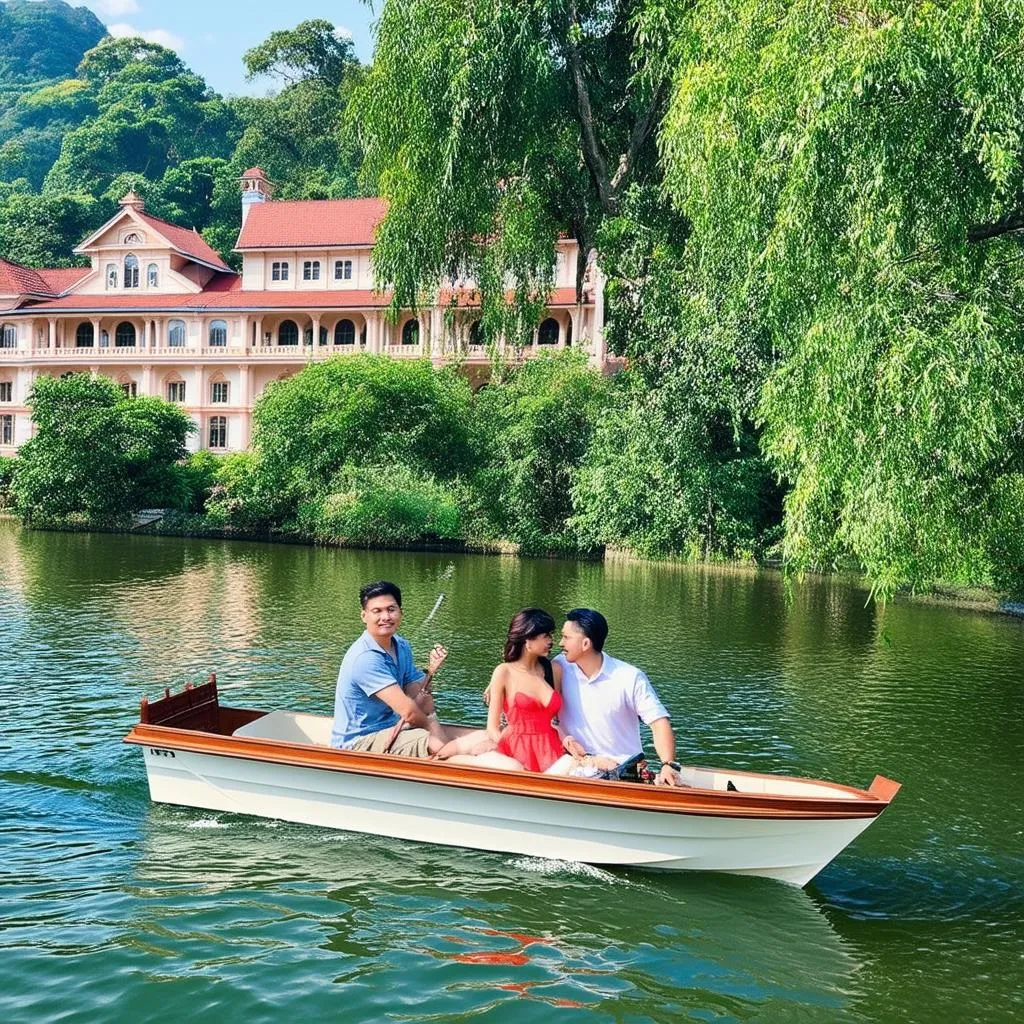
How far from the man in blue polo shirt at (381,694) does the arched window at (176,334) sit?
47.8m

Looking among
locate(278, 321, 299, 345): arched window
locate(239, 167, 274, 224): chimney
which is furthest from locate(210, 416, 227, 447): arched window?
locate(239, 167, 274, 224): chimney

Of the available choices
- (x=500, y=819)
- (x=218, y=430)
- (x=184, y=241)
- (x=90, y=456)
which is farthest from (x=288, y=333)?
(x=500, y=819)

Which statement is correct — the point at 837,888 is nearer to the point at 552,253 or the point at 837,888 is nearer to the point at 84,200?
the point at 552,253

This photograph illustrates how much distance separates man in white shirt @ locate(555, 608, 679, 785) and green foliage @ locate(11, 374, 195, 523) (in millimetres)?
36100

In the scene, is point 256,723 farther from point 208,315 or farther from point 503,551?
point 208,315

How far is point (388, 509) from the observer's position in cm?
3616

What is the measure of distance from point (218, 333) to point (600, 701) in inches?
1911

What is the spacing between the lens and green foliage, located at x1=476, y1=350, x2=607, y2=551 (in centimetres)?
3612

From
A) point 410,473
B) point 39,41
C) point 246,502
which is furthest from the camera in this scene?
point 39,41

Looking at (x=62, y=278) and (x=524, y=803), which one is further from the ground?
(x=62, y=278)

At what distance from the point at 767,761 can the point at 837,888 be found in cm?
344

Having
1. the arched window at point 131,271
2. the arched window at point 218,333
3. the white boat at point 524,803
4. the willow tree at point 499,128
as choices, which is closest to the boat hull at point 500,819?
the white boat at point 524,803

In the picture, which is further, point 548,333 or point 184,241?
point 184,241

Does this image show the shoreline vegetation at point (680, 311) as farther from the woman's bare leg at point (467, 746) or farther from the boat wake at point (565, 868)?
the boat wake at point (565, 868)
